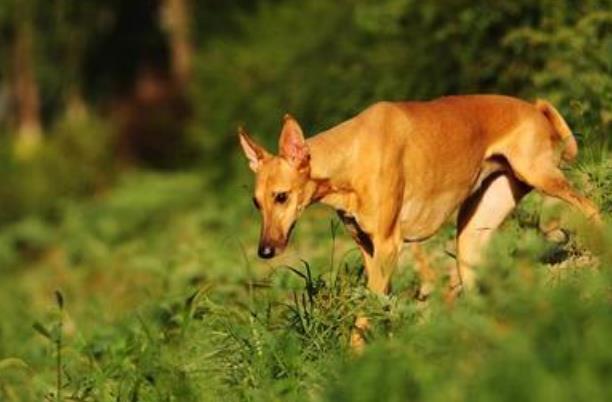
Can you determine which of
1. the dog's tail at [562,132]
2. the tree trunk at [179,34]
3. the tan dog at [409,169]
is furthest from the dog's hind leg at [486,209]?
the tree trunk at [179,34]

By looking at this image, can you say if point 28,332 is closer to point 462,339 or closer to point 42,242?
point 462,339

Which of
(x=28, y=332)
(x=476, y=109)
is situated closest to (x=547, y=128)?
(x=476, y=109)

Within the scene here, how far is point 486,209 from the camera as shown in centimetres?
1066

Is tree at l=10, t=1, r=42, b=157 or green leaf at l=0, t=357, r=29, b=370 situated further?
tree at l=10, t=1, r=42, b=157

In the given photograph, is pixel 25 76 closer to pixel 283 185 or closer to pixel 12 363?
pixel 12 363

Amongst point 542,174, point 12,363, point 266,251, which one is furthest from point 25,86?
point 266,251

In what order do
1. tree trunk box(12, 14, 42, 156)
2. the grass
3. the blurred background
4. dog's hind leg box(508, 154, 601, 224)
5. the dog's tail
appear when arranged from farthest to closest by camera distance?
tree trunk box(12, 14, 42, 156), the blurred background, the dog's tail, dog's hind leg box(508, 154, 601, 224), the grass

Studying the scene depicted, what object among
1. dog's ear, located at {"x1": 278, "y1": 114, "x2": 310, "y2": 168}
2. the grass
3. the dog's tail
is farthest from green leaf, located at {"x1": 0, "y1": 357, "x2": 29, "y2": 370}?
the dog's tail

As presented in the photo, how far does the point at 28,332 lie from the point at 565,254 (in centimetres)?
643

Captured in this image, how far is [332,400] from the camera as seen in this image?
754 cm

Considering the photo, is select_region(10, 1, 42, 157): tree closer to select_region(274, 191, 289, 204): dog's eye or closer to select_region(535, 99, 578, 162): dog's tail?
select_region(535, 99, 578, 162): dog's tail

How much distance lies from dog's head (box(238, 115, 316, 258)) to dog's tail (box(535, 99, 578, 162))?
1.74 metres

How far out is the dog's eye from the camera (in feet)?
31.0

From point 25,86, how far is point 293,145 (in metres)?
32.9
